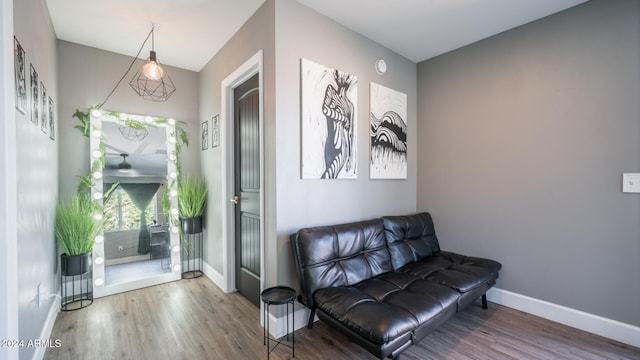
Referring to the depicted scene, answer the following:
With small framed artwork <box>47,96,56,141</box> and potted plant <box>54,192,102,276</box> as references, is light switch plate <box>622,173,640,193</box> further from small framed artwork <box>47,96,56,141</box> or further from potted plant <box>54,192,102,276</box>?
small framed artwork <box>47,96,56,141</box>

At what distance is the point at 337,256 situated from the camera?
2.12 meters

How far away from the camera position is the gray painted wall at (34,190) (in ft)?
4.86

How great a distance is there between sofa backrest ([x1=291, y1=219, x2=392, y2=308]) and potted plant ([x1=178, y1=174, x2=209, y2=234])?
186 cm

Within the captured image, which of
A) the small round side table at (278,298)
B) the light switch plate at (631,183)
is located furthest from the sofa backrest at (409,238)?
the light switch plate at (631,183)

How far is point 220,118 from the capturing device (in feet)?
10.0

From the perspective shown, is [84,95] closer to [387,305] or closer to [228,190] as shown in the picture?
[228,190]

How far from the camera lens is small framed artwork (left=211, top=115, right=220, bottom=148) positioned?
3109mm

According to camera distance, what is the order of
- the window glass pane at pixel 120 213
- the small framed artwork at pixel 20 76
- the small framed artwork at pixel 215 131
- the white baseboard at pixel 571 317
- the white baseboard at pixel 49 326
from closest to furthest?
the small framed artwork at pixel 20 76 → the white baseboard at pixel 49 326 → the white baseboard at pixel 571 317 → the window glass pane at pixel 120 213 → the small framed artwork at pixel 215 131

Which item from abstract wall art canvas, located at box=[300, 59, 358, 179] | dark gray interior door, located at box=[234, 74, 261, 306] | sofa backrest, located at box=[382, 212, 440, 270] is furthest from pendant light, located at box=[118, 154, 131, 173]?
sofa backrest, located at box=[382, 212, 440, 270]

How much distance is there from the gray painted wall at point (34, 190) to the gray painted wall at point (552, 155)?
356 centimetres

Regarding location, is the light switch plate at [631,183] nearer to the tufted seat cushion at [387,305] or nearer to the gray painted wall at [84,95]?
the tufted seat cushion at [387,305]

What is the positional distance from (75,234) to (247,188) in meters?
1.62

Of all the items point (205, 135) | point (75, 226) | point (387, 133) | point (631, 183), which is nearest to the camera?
point (631, 183)

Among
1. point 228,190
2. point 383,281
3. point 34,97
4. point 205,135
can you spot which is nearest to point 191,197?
point 228,190
